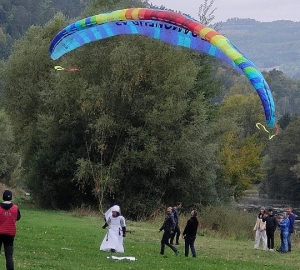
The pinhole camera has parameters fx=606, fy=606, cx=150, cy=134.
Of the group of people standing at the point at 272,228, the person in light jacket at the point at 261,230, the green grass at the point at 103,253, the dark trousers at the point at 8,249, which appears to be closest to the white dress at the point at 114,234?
the green grass at the point at 103,253

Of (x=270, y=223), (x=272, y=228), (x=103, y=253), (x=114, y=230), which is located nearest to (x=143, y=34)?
(x=114, y=230)

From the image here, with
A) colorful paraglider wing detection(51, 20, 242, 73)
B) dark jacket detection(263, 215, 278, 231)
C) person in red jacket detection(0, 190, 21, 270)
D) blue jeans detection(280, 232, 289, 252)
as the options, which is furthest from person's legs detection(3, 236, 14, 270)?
blue jeans detection(280, 232, 289, 252)

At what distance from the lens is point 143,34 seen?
63.7 ft

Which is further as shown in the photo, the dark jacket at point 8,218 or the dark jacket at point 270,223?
the dark jacket at point 270,223

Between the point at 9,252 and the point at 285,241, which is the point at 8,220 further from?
the point at 285,241

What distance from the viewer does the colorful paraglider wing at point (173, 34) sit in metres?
14.7

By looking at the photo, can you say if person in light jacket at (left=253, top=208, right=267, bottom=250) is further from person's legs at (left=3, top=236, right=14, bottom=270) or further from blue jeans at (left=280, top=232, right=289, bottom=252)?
person's legs at (left=3, top=236, right=14, bottom=270)

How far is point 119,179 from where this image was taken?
36344mm

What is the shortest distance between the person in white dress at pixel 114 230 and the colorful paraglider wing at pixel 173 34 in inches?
217

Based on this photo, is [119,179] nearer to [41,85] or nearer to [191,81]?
[191,81]

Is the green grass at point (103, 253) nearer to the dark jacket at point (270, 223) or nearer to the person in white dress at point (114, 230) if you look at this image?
the person in white dress at point (114, 230)

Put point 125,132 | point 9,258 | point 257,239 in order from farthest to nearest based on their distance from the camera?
point 125,132, point 257,239, point 9,258

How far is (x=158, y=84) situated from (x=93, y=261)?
21.3m

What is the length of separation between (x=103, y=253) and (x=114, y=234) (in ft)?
2.22
